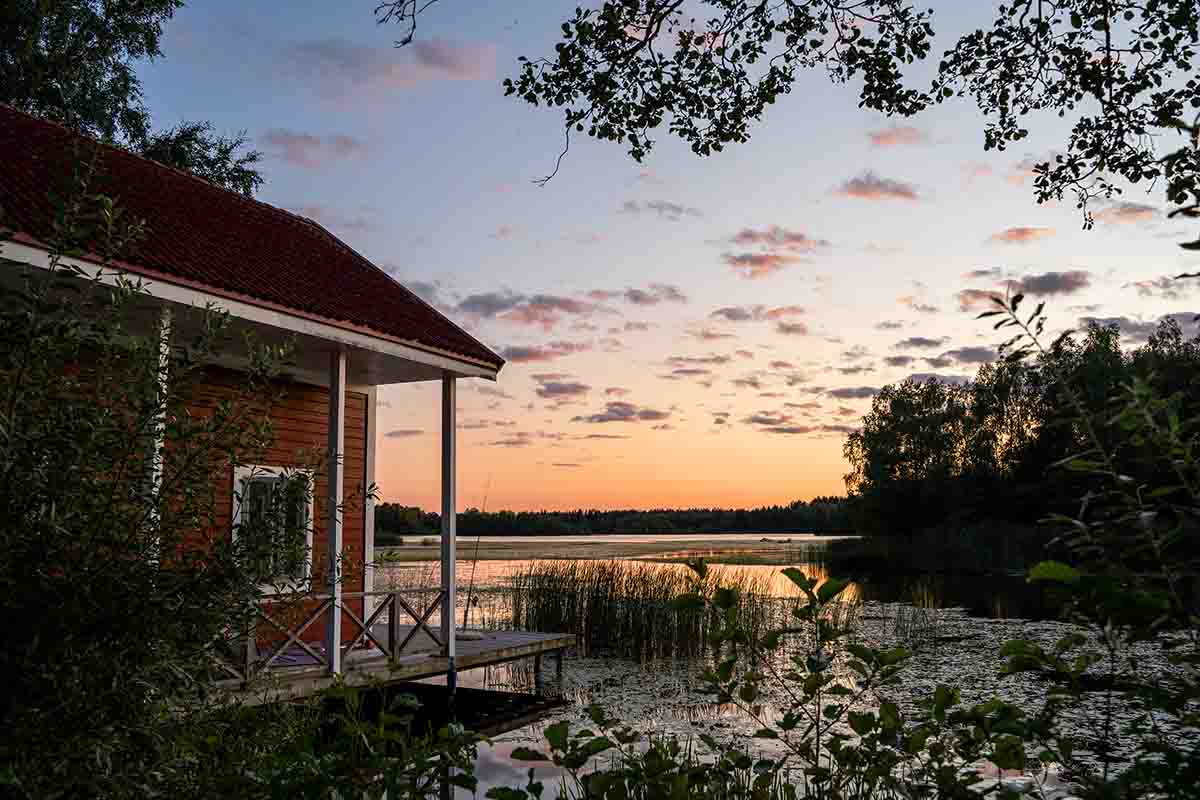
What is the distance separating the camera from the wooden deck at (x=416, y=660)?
798 centimetres

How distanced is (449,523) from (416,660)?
4.37ft

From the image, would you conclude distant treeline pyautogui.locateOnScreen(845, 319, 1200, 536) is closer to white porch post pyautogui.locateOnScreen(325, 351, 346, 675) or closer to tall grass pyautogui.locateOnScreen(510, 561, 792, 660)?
tall grass pyautogui.locateOnScreen(510, 561, 792, 660)

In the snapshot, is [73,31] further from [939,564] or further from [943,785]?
[939,564]

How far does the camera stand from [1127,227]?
8195mm

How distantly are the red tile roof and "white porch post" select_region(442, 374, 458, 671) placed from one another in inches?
29.8

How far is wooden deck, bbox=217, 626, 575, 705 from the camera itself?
314 inches

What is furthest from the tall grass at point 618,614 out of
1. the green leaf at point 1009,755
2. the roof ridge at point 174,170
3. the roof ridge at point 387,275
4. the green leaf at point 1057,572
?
the green leaf at point 1057,572

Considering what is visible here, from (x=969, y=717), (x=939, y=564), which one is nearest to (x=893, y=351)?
(x=969, y=717)

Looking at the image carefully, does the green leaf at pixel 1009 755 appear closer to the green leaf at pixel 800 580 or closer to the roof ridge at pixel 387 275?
the green leaf at pixel 800 580

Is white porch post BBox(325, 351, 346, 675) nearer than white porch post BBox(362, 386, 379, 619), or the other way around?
white porch post BBox(325, 351, 346, 675)

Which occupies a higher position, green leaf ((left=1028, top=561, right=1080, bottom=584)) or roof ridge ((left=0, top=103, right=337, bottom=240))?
roof ridge ((left=0, top=103, right=337, bottom=240))

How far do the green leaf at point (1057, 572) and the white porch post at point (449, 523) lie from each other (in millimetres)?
8475

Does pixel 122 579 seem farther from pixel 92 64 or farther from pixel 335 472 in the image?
pixel 92 64

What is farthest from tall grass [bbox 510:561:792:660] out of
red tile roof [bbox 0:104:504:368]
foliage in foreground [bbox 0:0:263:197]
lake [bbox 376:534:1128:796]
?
foliage in foreground [bbox 0:0:263:197]
